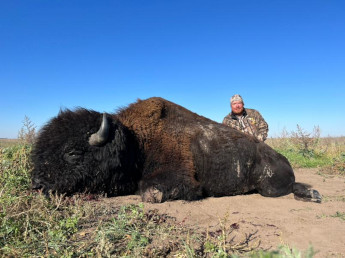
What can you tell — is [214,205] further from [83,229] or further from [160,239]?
[83,229]

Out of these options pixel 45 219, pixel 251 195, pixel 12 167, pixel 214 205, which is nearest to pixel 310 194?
pixel 251 195

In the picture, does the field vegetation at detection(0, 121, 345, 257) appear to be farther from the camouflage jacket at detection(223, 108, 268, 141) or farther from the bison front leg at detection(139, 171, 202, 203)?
the camouflage jacket at detection(223, 108, 268, 141)

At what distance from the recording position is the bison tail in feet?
14.8

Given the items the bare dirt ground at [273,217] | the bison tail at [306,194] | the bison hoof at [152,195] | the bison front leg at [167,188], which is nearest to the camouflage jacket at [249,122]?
the bison tail at [306,194]

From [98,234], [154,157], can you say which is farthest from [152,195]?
[98,234]

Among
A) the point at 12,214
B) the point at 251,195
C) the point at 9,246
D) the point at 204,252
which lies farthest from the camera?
the point at 251,195

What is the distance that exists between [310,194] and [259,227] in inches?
81.0

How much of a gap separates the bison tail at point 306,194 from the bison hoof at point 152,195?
2563mm

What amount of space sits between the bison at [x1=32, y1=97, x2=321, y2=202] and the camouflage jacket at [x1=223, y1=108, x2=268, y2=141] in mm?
1944

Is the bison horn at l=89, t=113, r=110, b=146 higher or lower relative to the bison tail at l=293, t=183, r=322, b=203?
higher

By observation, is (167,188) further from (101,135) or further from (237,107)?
(237,107)

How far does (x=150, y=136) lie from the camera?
4.51 meters

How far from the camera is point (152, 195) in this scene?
3.81 meters

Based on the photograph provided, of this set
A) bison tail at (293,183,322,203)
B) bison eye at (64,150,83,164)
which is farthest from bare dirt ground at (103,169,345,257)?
bison eye at (64,150,83,164)
